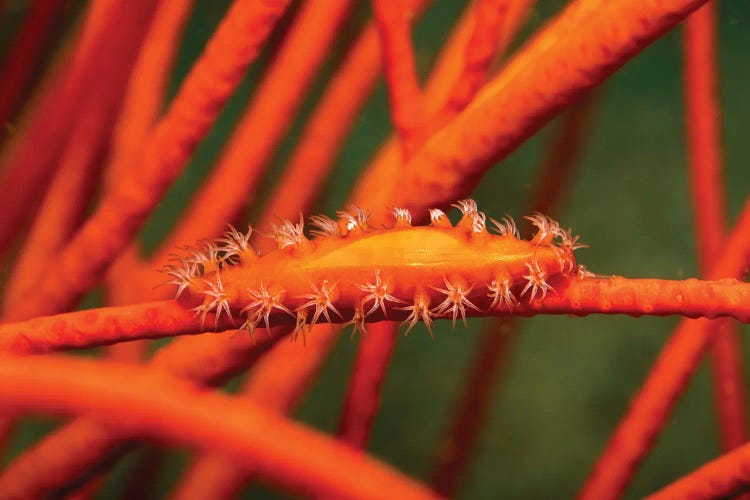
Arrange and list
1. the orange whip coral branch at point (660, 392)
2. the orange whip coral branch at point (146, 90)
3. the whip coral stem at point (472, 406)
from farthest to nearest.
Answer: the whip coral stem at point (472, 406), the orange whip coral branch at point (146, 90), the orange whip coral branch at point (660, 392)

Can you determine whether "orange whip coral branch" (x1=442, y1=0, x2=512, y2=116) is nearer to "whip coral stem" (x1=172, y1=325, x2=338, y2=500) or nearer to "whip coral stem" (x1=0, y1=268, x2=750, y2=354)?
"whip coral stem" (x1=0, y1=268, x2=750, y2=354)

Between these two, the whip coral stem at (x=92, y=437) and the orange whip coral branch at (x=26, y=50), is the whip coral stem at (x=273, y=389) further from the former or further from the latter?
the orange whip coral branch at (x=26, y=50)

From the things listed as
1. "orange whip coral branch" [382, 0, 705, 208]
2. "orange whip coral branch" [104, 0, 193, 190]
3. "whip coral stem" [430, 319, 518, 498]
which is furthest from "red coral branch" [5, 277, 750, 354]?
"whip coral stem" [430, 319, 518, 498]

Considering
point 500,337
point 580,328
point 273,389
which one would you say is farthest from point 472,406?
point 273,389

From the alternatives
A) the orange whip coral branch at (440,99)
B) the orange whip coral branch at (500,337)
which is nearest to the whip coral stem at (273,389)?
the orange whip coral branch at (440,99)

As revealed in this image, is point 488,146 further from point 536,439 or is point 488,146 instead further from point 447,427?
point 536,439

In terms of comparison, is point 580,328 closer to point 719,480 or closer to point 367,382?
point 367,382
